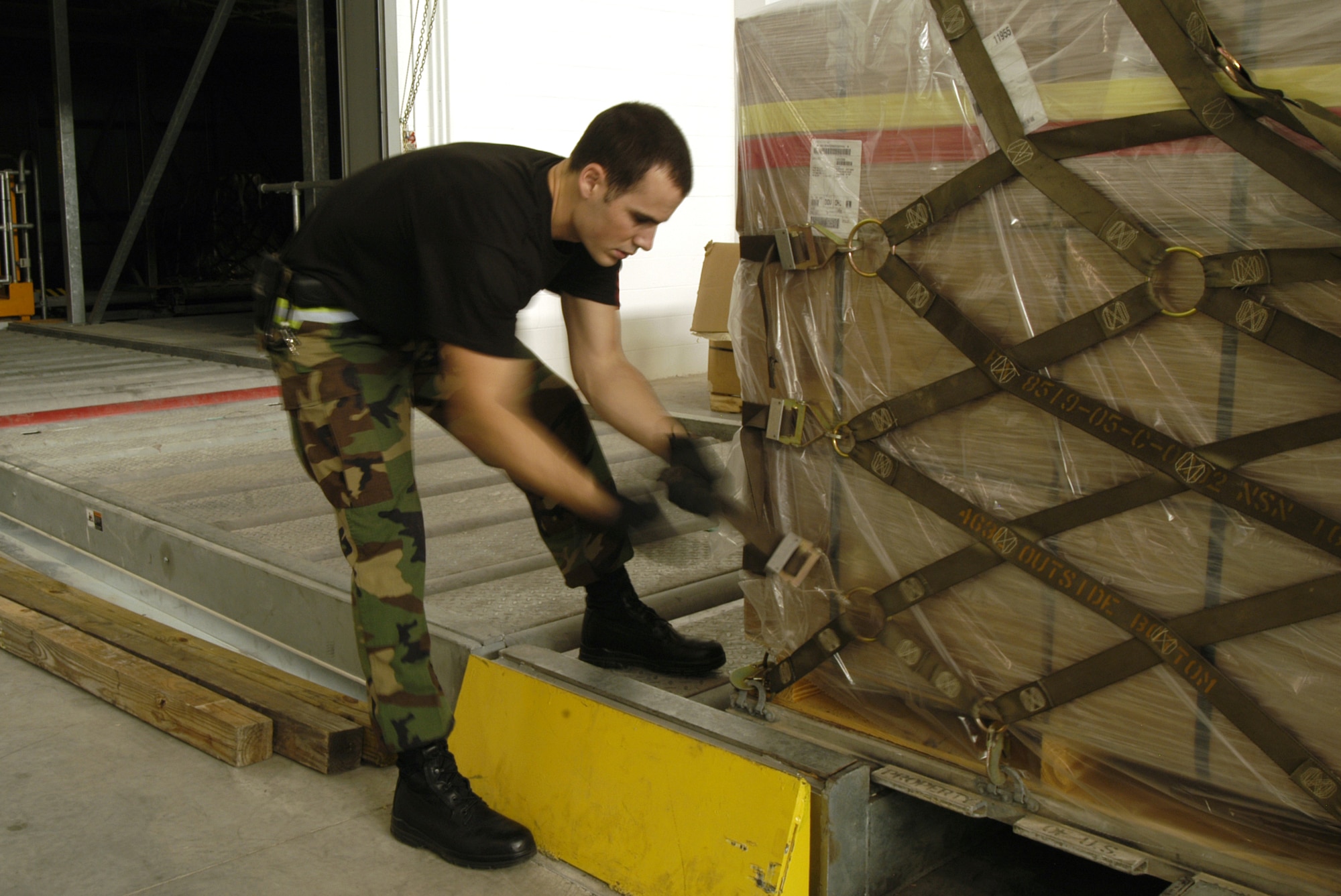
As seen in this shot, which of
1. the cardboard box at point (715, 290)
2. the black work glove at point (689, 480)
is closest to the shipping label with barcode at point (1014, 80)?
the black work glove at point (689, 480)

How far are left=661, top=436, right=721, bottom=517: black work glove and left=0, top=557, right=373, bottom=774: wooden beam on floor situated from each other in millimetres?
997

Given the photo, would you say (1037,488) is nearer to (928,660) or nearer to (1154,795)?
(928,660)

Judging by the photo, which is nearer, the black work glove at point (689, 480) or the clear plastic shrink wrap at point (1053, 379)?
the clear plastic shrink wrap at point (1053, 379)

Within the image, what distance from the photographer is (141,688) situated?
9.37 ft

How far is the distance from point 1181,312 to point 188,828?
2.06 metres

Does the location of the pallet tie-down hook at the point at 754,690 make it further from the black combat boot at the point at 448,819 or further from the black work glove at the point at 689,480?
the black combat boot at the point at 448,819

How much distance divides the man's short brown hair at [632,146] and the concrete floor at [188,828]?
52.5 inches

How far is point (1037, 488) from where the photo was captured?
6.27 ft

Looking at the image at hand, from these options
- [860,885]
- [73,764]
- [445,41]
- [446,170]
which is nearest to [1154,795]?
[860,885]

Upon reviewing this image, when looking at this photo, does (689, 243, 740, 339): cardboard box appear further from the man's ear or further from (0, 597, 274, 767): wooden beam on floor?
the man's ear

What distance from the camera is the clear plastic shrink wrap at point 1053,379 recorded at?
166cm

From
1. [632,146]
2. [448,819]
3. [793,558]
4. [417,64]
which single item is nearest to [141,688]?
[448,819]

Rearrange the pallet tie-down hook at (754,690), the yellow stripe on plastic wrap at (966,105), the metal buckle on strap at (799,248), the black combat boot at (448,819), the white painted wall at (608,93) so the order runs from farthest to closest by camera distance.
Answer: the white painted wall at (608,93) → the pallet tie-down hook at (754,690) → the black combat boot at (448,819) → the metal buckle on strap at (799,248) → the yellow stripe on plastic wrap at (966,105)

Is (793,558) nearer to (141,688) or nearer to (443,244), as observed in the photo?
(443,244)
